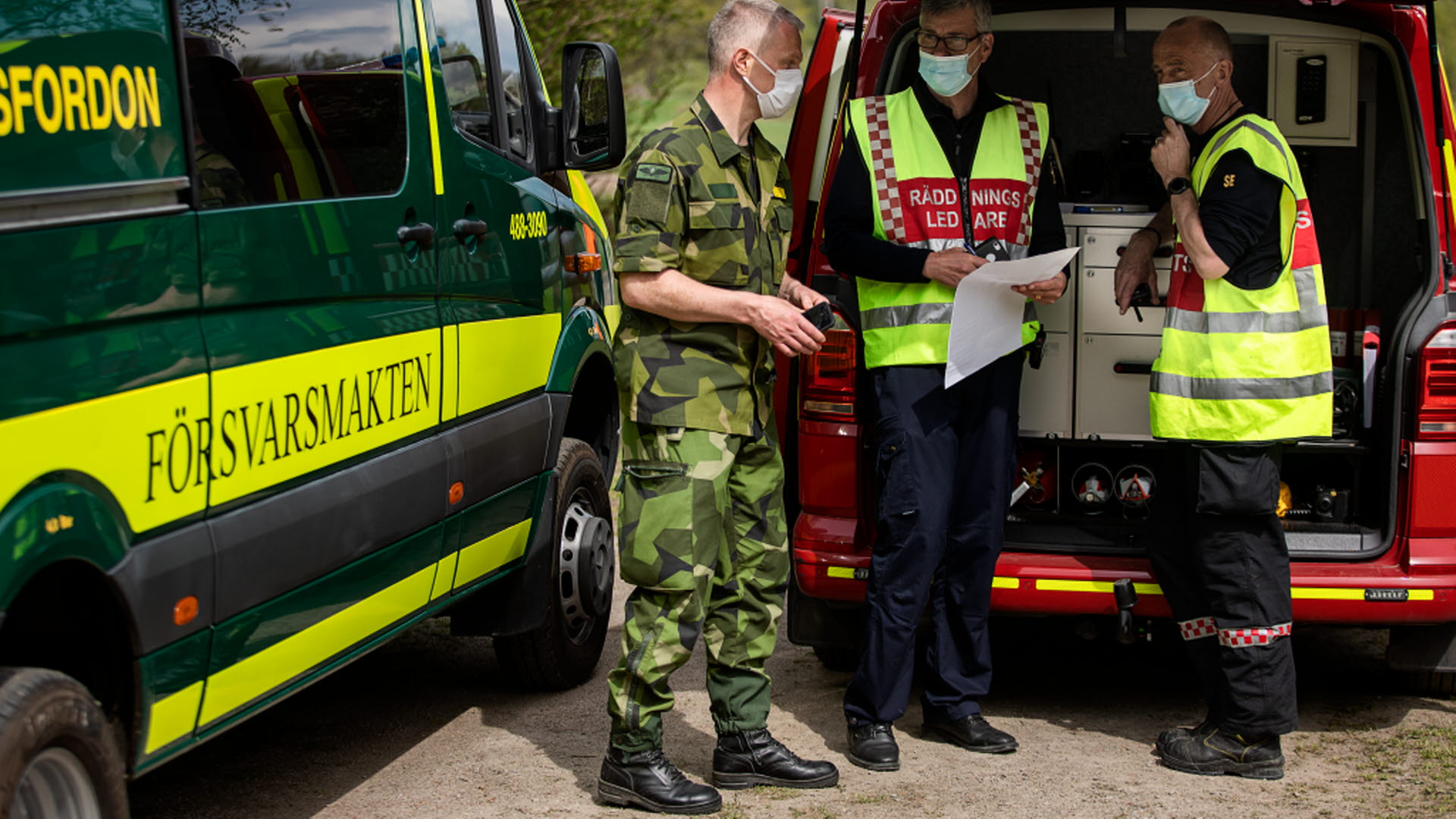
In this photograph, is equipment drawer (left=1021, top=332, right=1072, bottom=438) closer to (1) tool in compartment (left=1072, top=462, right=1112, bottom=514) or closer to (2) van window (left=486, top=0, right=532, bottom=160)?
(1) tool in compartment (left=1072, top=462, right=1112, bottom=514)

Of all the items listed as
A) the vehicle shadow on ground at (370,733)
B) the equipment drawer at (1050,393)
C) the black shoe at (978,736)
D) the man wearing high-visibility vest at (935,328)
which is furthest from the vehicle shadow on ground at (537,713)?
the equipment drawer at (1050,393)

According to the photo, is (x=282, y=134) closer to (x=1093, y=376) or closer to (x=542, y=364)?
(x=542, y=364)

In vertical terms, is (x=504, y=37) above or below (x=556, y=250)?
above

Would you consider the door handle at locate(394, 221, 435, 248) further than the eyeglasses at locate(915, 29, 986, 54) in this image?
No

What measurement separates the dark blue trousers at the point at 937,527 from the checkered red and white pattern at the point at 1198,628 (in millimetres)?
524

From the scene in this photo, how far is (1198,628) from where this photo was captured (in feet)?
14.0

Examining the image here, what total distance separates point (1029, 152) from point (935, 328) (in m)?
0.56

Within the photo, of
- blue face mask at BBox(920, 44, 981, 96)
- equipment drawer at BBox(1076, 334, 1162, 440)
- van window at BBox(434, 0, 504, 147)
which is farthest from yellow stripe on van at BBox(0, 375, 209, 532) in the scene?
equipment drawer at BBox(1076, 334, 1162, 440)

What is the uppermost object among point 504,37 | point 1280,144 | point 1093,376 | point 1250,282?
point 504,37

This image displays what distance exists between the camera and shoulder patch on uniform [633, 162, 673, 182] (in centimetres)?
374

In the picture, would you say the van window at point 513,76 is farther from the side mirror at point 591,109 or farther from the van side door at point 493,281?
the side mirror at point 591,109

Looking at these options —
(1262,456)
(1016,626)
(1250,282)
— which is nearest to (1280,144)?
(1250,282)

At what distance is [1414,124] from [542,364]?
2.48m

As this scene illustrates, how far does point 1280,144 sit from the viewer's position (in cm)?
411
